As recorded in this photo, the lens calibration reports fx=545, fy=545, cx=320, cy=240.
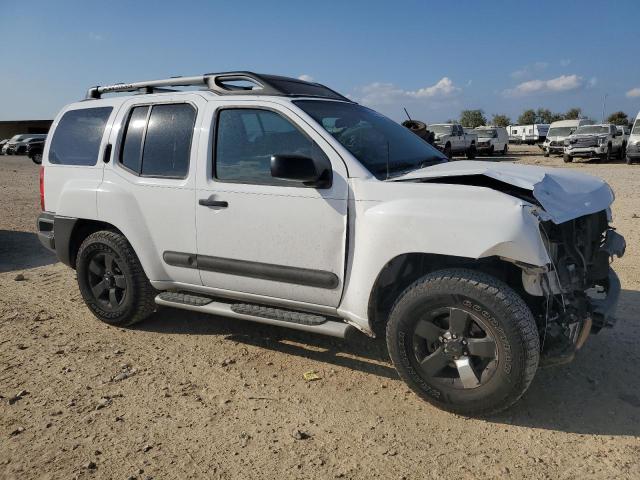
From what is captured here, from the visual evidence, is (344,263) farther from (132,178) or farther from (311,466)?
(132,178)

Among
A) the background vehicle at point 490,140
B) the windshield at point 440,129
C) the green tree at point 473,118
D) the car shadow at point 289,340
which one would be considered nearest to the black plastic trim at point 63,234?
the car shadow at point 289,340

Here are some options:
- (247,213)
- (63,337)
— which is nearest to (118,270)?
(63,337)

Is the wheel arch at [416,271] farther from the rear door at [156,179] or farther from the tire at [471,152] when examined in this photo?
the tire at [471,152]

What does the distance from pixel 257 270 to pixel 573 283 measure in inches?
81.9

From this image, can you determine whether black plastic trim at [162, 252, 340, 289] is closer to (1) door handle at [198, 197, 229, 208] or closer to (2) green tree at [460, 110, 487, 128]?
(1) door handle at [198, 197, 229, 208]

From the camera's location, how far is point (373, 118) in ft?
14.4

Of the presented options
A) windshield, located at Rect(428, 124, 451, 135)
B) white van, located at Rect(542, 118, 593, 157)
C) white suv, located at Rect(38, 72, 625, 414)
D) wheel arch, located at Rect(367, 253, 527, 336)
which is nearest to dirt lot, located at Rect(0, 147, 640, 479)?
white suv, located at Rect(38, 72, 625, 414)

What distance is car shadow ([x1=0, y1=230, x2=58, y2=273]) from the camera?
7117 mm

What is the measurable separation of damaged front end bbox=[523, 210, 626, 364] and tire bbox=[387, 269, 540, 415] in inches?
7.2

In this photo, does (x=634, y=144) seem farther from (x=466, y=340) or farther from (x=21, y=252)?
(x=466, y=340)

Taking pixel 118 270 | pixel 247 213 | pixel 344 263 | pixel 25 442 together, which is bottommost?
pixel 25 442

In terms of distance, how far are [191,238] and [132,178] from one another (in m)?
0.78

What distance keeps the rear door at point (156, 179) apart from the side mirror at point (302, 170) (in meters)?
1.01

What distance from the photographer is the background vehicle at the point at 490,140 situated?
30.3 metres
